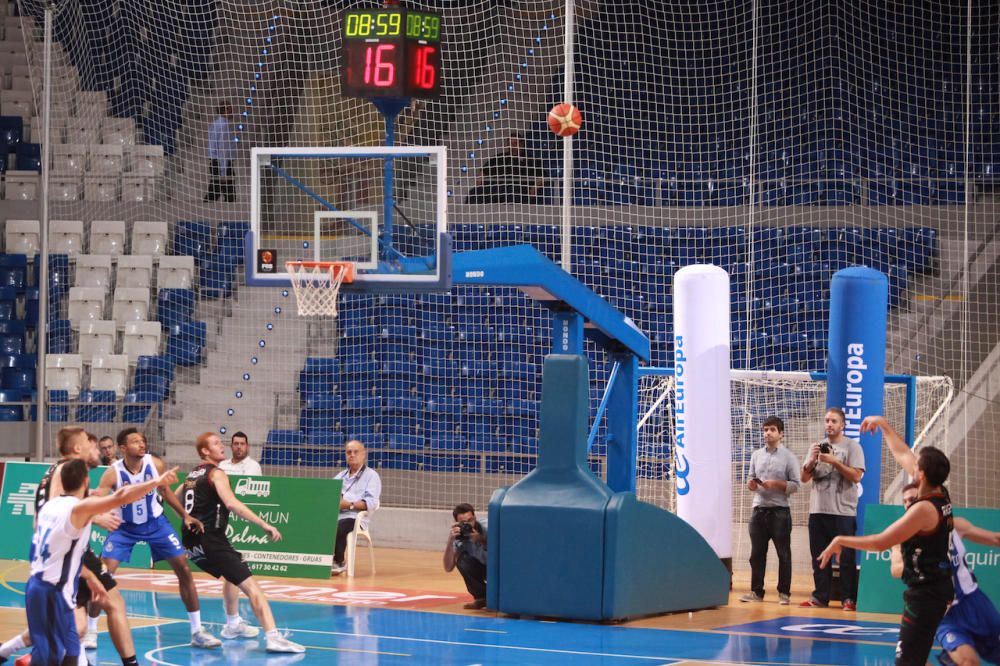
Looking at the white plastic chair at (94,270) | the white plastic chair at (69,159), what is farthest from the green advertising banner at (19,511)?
the white plastic chair at (69,159)

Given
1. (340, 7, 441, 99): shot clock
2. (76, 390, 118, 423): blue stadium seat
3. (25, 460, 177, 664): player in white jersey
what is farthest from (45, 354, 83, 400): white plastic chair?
(25, 460, 177, 664): player in white jersey

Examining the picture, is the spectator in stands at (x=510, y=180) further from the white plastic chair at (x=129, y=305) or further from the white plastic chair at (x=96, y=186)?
the white plastic chair at (x=96, y=186)

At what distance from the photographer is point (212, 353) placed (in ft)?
66.3

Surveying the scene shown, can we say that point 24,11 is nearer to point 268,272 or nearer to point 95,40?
point 95,40

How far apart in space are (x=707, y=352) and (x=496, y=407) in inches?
195

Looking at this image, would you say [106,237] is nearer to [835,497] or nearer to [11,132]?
[11,132]

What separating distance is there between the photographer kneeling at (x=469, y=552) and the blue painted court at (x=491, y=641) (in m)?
0.46

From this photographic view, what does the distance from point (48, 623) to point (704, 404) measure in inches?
306

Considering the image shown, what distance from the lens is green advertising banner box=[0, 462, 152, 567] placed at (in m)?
15.9

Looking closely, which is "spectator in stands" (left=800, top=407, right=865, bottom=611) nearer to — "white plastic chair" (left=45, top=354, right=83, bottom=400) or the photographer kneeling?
the photographer kneeling

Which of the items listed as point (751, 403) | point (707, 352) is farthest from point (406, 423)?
point (707, 352)

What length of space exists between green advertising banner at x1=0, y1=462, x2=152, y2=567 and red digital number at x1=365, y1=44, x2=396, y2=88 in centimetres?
578

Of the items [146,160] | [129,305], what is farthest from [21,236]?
[129,305]

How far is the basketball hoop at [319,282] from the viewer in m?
11.6
